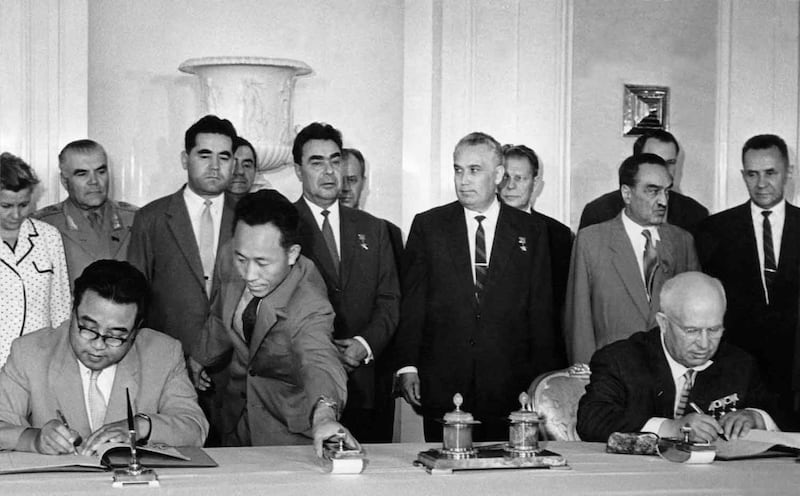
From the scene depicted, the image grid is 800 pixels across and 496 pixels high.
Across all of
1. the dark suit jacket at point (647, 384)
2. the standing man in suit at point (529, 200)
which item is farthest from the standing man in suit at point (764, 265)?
the dark suit jacket at point (647, 384)

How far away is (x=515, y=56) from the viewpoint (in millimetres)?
7281

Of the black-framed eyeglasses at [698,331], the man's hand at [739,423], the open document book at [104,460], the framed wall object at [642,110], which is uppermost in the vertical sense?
the framed wall object at [642,110]

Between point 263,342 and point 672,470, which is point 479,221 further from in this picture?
point 672,470

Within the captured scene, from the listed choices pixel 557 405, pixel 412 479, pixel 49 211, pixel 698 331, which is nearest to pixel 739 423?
pixel 698 331

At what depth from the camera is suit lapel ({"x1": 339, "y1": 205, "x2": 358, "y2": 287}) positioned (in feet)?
17.9

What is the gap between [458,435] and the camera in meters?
3.42

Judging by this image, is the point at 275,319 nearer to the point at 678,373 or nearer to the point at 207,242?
the point at 678,373

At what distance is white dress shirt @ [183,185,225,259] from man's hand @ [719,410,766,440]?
7.88 feet

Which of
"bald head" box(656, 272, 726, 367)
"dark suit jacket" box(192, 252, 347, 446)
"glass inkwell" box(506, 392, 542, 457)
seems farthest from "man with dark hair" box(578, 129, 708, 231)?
"glass inkwell" box(506, 392, 542, 457)

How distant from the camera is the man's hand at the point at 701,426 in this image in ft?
11.9

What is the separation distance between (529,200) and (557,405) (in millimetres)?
2404

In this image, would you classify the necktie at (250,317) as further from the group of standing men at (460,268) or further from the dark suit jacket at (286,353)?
the group of standing men at (460,268)

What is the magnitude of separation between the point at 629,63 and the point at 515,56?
769 millimetres

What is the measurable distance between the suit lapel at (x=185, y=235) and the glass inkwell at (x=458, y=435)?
80.7 inches
